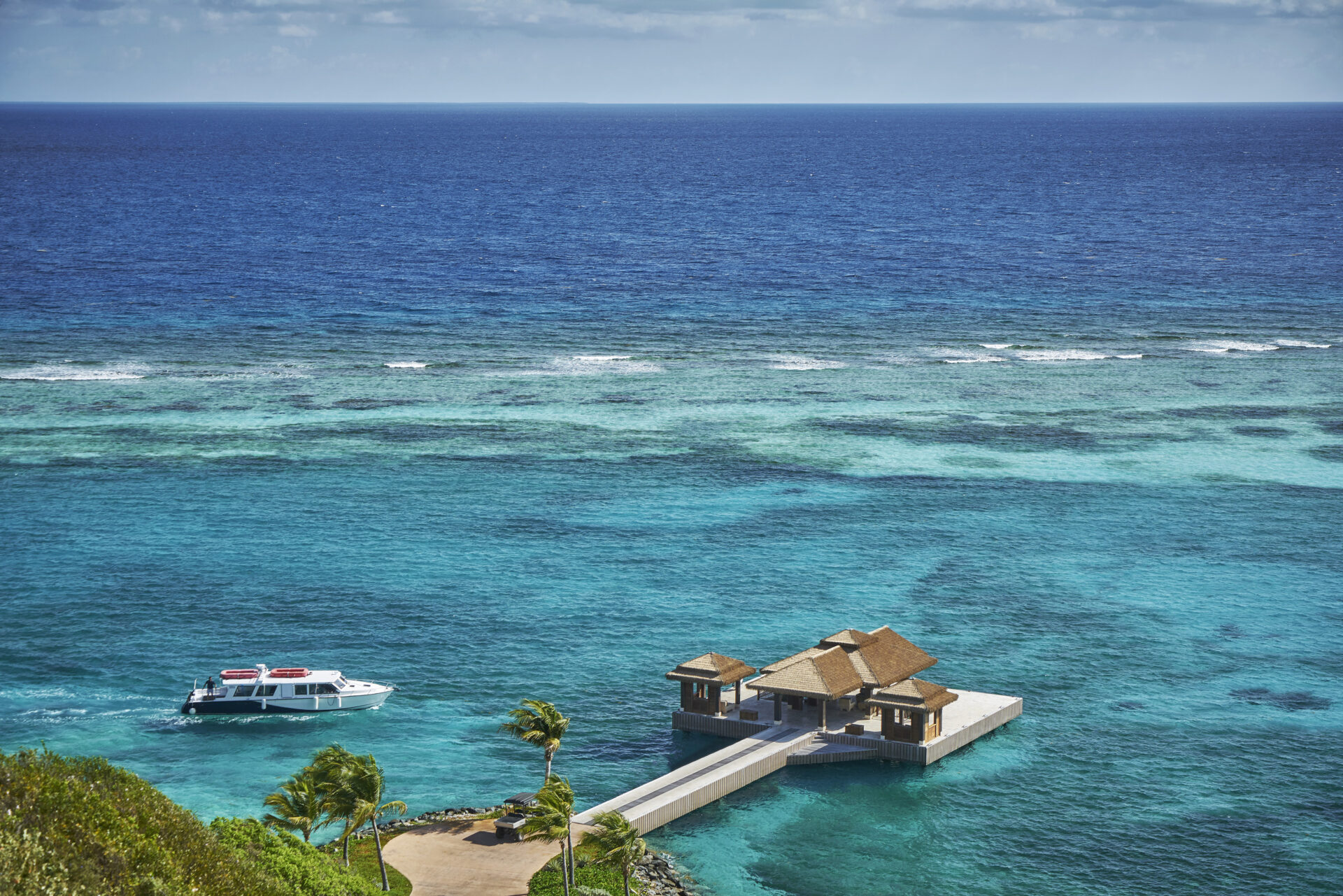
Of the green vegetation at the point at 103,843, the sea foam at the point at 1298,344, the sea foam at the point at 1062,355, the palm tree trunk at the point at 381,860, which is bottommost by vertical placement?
the palm tree trunk at the point at 381,860

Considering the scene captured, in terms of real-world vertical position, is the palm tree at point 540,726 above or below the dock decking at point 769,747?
above

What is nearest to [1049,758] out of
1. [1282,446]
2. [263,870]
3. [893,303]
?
[263,870]

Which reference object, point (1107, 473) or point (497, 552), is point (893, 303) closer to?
point (1107, 473)

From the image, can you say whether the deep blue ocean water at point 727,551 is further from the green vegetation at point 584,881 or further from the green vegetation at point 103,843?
the green vegetation at point 103,843

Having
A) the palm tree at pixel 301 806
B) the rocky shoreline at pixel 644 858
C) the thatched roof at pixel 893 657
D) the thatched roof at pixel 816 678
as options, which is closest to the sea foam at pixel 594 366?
the thatched roof at pixel 893 657

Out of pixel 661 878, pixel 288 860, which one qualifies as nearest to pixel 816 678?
pixel 661 878

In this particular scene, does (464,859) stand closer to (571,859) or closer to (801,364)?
(571,859)

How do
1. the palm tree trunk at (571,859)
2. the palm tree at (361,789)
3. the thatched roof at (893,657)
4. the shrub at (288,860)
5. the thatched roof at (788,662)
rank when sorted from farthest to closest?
1. the thatched roof at (893,657)
2. the thatched roof at (788,662)
3. the palm tree at (361,789)
4. the palm tree trunk at (571,859)
5. the shrub at (288,860)

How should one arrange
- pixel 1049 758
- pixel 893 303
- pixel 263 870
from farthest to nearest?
1. pixel 893 303
2. pixel 1049 758
3. pixel 263 870
